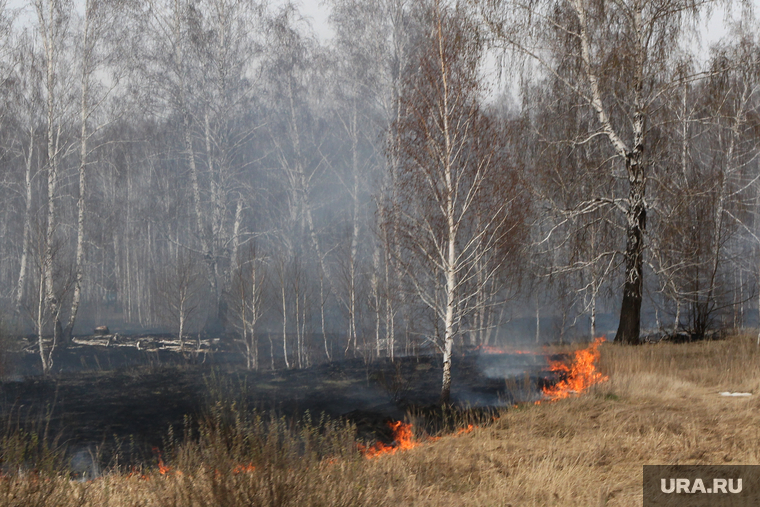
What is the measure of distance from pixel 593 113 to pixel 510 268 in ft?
12.0

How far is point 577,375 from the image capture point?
8.73 m

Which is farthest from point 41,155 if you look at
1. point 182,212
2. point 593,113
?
point 593,113

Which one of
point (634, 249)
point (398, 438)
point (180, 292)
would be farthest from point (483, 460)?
point (180, 292)

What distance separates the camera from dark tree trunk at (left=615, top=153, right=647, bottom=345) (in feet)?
31.8

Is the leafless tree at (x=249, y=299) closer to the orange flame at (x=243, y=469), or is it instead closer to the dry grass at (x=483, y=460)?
the dry grass at (x=483, y=460)

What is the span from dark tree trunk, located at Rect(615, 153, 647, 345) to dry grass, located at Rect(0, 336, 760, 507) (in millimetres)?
2956

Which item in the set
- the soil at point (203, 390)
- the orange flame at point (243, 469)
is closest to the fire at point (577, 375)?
the soil at point (203, 390)

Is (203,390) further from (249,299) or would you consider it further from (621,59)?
(621,59)

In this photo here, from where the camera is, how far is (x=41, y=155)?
21594 millimetres

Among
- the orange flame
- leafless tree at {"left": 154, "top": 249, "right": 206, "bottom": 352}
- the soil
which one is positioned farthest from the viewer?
leafless tree at {"left": 154, "top": 249, "right": 206, "bottom": 352}

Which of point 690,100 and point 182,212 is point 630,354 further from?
point 182,212

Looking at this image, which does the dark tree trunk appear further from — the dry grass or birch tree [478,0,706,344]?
the dry grass

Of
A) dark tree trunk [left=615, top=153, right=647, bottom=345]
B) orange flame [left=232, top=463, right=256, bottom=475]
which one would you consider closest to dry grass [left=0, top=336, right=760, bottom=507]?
orange flame [left=232, top=463, right=256, bottom=475]

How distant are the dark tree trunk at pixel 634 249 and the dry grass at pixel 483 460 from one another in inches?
116
